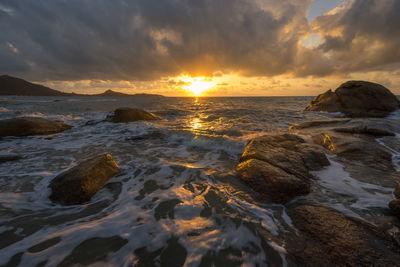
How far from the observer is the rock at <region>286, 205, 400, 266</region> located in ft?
5.35

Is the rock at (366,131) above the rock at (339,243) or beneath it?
above

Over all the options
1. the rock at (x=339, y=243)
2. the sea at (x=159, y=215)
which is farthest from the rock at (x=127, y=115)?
the rock at (x=339, y=243)

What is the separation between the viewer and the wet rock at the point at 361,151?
13.5 feet

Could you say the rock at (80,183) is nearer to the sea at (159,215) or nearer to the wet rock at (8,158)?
the sea at (159,215)

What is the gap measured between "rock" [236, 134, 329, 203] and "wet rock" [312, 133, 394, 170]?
1004mm

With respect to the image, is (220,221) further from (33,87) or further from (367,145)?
(33,87)

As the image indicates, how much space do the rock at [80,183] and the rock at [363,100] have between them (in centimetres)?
1737

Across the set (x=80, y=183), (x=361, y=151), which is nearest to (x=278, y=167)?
(x=361, y=151)

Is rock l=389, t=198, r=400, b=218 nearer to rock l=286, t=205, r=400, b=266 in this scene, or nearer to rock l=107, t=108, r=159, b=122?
rock l=286, t=205, r=400, b=266

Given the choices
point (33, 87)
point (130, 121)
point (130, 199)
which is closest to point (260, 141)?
point (130, 199)

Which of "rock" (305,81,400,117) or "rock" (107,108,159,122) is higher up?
"rock" (305,81,400,117)

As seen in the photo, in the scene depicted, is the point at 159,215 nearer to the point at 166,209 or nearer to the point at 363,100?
the point at 166,209

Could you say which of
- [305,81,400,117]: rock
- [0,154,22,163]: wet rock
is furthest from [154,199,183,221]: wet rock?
[305,81,400,117]: rock

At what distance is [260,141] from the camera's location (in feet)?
15.4
